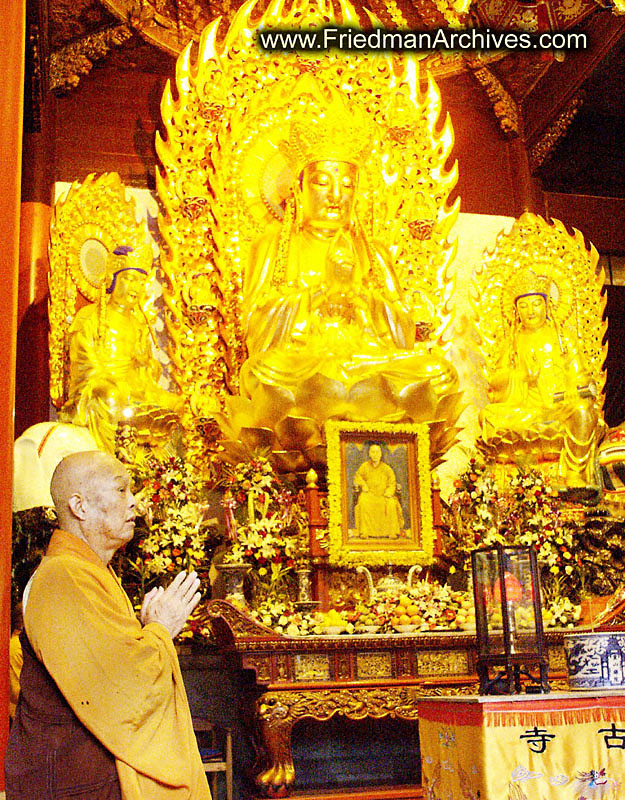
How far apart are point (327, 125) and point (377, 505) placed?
8.39 ft

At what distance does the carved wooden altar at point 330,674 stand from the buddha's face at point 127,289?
6.95ft

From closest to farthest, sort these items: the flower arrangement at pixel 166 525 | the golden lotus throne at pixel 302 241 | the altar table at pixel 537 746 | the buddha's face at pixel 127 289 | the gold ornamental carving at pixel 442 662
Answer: the altar table at pixel 537 746 → the gold ornamental carving at pixel 442 662 → the flower arrangement at pixel 166 525 → the golden lotus throne at pixel 302 241 → the buddha's face at pixel 127 289

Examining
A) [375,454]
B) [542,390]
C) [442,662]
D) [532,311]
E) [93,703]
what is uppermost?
[532,311]

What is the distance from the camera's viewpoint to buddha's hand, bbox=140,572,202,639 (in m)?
2.58

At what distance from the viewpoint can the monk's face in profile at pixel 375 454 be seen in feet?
18.5

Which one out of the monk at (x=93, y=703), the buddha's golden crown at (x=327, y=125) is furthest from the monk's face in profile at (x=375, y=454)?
the monk at (x=93, y=703)

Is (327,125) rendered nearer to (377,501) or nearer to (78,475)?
(377,501)

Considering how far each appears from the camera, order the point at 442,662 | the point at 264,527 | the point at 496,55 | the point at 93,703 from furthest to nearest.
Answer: the point at 496,55 < the point at 264,527 < the point at 442,662 < the point at 93,703

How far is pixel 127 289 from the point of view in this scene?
5.96 meters

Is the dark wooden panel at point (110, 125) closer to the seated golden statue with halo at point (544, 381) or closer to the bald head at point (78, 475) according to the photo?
the seated golden statue with halo at point (544, 381)

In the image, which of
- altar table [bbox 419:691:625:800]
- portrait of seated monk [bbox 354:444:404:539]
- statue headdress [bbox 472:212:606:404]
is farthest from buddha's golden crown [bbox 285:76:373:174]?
altar table [bbox 419:691:625:800]

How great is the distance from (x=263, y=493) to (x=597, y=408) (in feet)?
7.79

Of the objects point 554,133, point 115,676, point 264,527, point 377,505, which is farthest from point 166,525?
point 554,133

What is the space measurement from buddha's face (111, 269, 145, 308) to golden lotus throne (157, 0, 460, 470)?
30 centimetres
